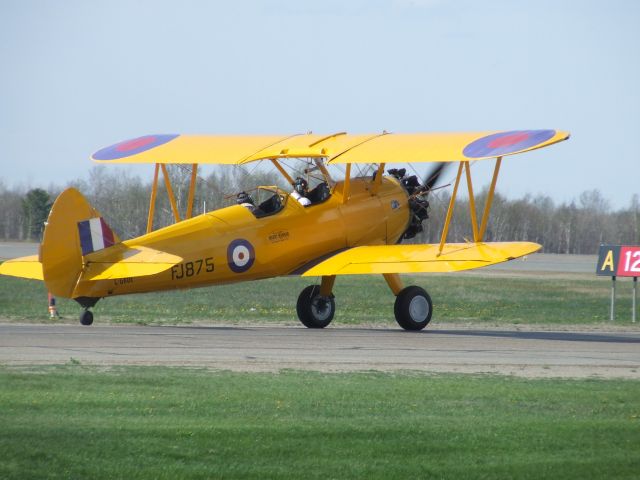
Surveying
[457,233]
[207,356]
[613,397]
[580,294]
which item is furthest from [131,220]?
[613,397]

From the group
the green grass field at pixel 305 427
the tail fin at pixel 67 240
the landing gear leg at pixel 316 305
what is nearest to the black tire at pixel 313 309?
the landing gear leg at pixel 316 305

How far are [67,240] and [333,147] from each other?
6144 mm

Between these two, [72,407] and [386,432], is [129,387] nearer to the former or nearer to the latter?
[72,407]

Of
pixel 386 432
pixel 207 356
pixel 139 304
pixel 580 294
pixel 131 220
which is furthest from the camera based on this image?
pixel 131 220

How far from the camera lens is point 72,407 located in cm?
1129

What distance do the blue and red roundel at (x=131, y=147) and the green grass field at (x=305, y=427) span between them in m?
10.4

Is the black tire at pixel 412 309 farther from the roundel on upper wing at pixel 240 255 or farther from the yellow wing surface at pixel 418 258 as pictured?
the roundel on upper wing at pixel 240 255

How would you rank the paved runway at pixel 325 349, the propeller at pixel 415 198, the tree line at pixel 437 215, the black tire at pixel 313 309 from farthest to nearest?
the tree line at pixel 437 215, the propeller at pixel 415 198, the black tire at pixel 313 309, the paved runway at pixel 325 349

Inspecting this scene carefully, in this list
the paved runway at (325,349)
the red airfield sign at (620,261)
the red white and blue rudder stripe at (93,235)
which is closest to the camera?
the paved runway at (325,349)

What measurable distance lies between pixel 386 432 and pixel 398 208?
1287 cm

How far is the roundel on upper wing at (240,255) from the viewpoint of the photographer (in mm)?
20266

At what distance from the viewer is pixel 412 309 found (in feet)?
71.9

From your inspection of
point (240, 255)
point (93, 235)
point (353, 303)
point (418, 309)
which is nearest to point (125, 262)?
point (93, 235)

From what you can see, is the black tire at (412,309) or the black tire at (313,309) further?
the black tire at (313,309)
